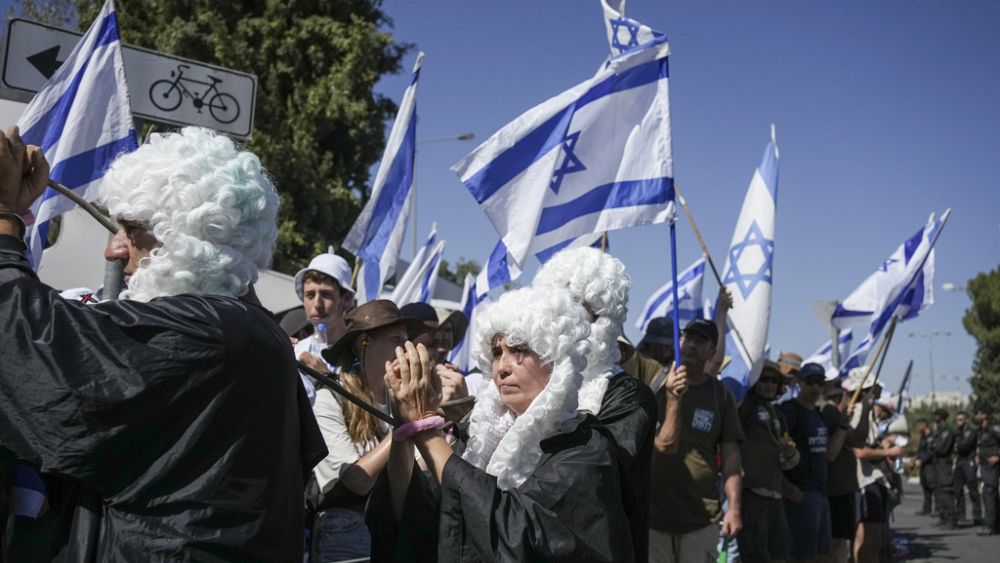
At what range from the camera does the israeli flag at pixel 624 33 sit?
20.5 feet

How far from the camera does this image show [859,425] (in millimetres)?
10617

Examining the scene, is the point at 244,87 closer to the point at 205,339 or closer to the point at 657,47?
the point at 657,47

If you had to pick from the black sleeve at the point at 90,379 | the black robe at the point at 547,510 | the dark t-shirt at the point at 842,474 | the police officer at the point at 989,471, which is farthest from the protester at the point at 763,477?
the police officer at the point at 989,471

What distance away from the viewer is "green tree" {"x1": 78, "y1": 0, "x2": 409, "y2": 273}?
20.2 meters

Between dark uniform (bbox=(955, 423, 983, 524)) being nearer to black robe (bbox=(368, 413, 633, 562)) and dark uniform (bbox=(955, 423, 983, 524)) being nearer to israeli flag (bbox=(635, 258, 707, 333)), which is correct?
israeli flag (bbox=(635, 258, 707, 333))

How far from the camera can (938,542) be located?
16.8 m

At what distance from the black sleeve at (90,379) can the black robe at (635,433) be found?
1.90 m

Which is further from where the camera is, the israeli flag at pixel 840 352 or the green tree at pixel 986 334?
the green tree at pixel 986 334

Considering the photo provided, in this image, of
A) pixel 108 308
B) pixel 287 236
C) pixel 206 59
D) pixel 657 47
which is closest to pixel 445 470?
pixel 108 308

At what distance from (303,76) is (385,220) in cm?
1430

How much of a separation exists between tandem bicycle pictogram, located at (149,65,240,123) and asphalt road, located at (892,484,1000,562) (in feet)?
39.6

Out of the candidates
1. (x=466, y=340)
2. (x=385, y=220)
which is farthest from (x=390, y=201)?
(x=466, y=340)

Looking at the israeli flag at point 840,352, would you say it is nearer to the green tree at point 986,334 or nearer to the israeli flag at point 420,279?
the israeli flag at point 420,279

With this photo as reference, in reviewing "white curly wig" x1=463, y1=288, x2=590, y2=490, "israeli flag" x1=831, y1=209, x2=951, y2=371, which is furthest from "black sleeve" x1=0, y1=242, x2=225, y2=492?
"israeli flag" x1=831, y1=209, x2=951, y2=371
